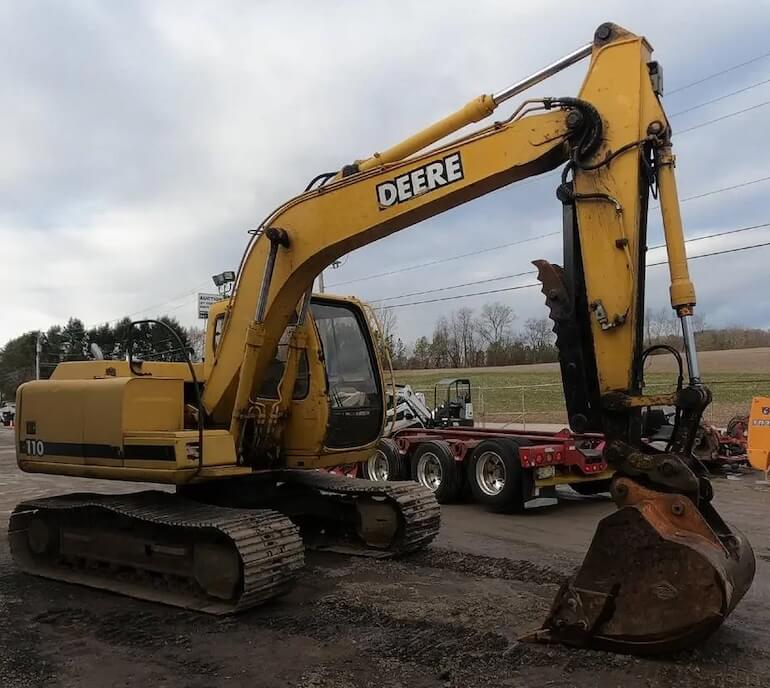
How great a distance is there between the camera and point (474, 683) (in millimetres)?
4121

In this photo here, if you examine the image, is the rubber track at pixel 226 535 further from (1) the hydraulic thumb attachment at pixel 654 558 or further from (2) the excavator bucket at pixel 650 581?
(2) the excavator bucket at pixel 650 581

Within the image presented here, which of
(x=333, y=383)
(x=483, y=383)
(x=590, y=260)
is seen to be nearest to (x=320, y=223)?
(x=333, y=383)

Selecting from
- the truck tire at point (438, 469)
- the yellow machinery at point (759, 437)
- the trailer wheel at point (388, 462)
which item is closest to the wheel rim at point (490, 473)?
the truck tire at point (438, 469)

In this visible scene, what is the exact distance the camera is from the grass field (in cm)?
2641

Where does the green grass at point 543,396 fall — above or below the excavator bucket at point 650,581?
above

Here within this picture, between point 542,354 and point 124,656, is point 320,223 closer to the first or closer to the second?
point 124,656

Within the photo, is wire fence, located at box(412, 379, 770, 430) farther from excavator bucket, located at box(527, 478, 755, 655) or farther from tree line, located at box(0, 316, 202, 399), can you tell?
excavator bucket, located at box(527, 478, 755, 655)

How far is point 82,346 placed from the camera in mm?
8734

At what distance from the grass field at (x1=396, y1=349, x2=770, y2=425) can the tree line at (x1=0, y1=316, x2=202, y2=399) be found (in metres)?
10.3

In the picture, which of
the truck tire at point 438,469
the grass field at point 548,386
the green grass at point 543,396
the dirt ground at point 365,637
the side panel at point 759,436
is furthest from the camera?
the grass field at point 548,386

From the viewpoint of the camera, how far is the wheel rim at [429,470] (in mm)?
10922

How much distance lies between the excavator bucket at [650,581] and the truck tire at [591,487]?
21.3ft

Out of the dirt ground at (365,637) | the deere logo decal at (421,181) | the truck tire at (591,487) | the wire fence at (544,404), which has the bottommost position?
the dirt ground at (365,637)

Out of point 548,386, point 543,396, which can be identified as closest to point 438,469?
point 543,396
